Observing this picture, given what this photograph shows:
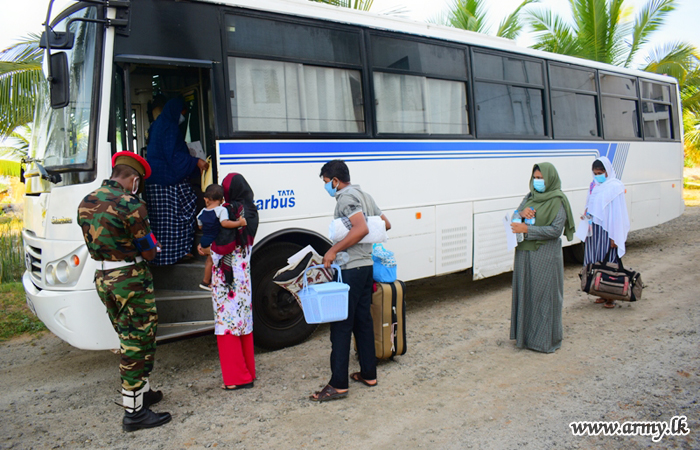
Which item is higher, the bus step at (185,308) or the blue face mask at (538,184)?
the blue face mask at (538,184)

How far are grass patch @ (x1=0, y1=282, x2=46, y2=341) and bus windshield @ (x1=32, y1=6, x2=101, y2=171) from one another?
8.71 feet

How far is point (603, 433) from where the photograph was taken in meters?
3.48

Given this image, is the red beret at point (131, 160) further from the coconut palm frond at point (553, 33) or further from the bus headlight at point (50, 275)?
the coconut palm frond at point (553, 33)

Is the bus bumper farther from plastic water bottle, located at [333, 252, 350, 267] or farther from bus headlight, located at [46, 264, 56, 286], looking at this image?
plastic water bottle, located at [333, 252, 350, 267]

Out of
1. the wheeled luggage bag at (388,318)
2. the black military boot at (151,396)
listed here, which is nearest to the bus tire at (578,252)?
the wheeled luggage bag at (388,318)

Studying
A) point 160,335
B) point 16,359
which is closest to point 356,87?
point 160,335

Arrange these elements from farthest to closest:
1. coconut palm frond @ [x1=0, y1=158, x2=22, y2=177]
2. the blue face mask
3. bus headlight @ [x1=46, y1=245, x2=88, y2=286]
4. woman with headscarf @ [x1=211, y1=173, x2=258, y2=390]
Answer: coconut palm frond @ [x1=0, y1=158, x2=22, y2=177], the blue face mask, woman with headscarf @ [x1=211, y1=173, x2=258, y2=390], bus headlight @ [x1=46, y1=245, x2=88, y2=286]

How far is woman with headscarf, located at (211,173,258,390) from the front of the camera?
4305mm

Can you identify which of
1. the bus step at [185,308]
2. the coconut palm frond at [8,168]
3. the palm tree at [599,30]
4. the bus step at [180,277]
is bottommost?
the bus step at [185,308]

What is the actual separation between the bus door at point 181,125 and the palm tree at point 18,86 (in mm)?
3179

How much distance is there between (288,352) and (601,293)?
3.71 m

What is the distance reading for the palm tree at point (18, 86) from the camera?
777 centimetres

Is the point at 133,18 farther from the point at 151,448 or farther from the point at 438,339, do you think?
the point at 438,339

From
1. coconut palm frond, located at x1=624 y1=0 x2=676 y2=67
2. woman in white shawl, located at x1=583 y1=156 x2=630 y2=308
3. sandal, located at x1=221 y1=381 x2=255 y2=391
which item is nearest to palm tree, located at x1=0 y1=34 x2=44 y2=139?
sandal, located at x1=221 y1=381 x2=255 y2=391
